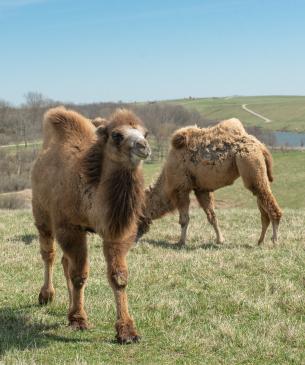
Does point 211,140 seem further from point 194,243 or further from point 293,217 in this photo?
point 293,217

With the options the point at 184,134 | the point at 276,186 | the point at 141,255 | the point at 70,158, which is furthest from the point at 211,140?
the point at 276,186

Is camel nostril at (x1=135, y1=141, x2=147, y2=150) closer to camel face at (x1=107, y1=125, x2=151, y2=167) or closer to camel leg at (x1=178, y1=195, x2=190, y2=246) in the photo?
camel face at (x1=107, y1=125, x2=151, y2=167)

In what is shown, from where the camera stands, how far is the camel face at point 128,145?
5.00m

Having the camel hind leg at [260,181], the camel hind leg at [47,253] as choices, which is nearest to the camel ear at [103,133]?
the camel hind leg at [47,253]

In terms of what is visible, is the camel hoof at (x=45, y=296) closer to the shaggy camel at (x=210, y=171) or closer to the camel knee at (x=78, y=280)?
the camel knee at (x=78, y=280)

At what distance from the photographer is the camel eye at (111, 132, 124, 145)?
527 cm

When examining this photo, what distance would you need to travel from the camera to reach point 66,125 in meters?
6.84

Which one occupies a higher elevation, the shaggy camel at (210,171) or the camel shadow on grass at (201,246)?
the shaggy camel at (210,171)

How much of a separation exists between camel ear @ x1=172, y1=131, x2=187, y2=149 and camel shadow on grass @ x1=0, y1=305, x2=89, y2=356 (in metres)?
6.61

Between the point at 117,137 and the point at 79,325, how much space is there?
7.24 feet

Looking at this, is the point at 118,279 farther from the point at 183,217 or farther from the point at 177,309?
the point at 183,217

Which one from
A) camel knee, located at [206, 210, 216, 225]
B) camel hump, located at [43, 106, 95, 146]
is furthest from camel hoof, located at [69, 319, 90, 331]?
camel knee, located at [206, 210, 216, 225]

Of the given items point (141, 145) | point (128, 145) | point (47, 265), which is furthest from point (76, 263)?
point (141, 145)

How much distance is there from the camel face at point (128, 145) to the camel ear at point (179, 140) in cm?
Answer: 715
